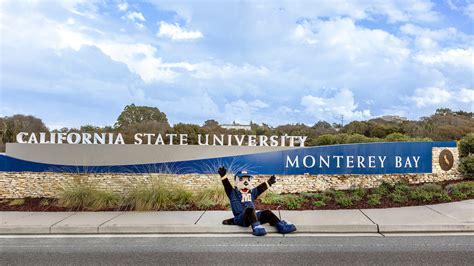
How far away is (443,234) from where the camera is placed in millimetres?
7949

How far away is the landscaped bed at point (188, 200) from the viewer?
34.8 feet

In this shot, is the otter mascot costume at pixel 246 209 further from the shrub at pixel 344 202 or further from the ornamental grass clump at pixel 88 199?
the ornamental grass clump at pixel 88 199

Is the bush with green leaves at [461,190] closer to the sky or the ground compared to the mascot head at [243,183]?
closer to the ground

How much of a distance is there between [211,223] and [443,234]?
4.87 metres

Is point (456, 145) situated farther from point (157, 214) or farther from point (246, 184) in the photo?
point (157, 214)

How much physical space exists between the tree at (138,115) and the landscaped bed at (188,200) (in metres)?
15.5

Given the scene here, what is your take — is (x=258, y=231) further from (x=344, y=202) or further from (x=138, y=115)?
(x=138, y=115)

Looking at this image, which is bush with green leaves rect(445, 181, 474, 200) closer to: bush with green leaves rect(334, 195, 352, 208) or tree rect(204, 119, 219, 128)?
bush with green leaves rect(334, 195, 352, 208)

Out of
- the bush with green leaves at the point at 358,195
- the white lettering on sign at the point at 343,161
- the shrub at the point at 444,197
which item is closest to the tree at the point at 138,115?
the white lettering on sign at the point at 343,161

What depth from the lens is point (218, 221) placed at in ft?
29.4

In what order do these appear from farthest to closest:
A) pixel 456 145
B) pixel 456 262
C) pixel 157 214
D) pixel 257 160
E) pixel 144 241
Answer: pixel 456 145 < pixel 257 160 < pixel 157 214 < pixel 144 241 < pixel 456 262

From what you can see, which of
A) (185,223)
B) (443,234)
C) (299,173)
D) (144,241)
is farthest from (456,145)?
(144,241)

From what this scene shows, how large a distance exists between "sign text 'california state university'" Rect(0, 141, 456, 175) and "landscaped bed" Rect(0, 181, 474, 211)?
2474mm

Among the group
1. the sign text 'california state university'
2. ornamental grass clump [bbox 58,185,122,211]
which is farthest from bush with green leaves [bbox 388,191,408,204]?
ornamental grass clump [bbox 58,185,122,211]
